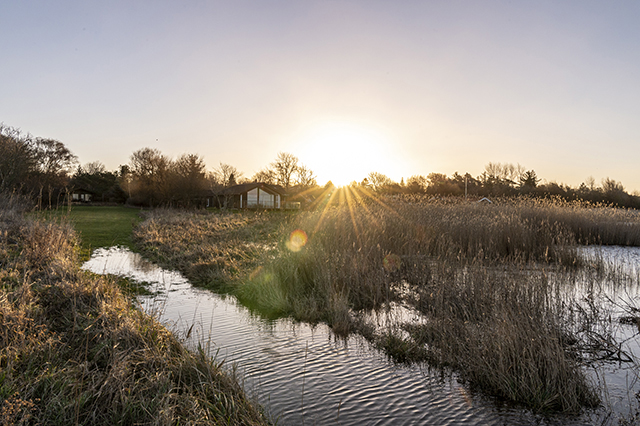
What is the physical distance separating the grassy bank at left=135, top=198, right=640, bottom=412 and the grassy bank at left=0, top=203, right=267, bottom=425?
2.67 metres

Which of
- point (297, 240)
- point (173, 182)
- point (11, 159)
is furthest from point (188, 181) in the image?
point (297, 240)

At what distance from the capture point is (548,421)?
3.68 m

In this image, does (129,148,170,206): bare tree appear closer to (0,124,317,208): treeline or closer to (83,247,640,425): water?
(0,124,317,208): treeline

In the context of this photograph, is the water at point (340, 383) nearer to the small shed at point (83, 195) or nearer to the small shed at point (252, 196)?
the small shed at point (252, 196)

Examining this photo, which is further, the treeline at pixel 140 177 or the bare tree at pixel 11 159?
the treeline at pixel 140 177

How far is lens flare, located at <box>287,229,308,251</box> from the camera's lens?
31.1ft

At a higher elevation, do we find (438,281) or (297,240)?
(297,240)

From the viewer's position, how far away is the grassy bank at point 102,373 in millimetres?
3057

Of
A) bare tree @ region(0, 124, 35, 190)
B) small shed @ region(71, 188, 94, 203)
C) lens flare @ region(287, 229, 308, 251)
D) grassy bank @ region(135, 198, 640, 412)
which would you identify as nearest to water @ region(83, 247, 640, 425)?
grassy bank @ region(135, 198, 640, 412)

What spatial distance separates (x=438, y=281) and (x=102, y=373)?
538 cm

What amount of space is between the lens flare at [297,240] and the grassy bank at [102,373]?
172 inches

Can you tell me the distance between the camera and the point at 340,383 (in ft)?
14.7

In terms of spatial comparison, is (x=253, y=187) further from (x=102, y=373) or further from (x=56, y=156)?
(x=102, y=373)

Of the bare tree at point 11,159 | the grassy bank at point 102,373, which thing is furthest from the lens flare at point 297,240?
the bare tree at point 11,159
